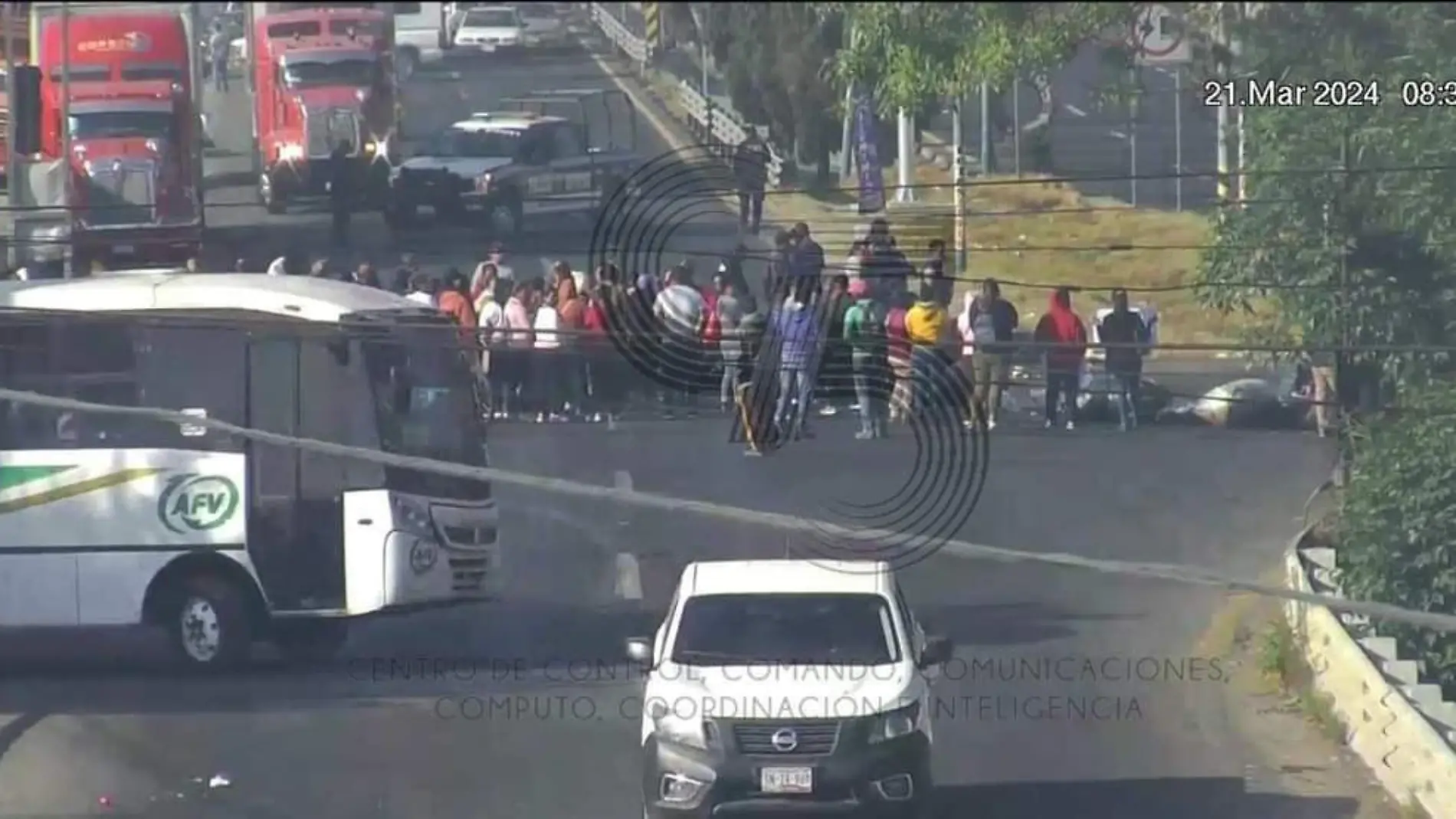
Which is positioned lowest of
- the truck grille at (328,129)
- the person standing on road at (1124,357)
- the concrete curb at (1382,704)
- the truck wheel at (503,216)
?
the concrete curb at (1382,704)

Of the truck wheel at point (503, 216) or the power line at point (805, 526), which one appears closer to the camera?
the power line at point (805, 526)

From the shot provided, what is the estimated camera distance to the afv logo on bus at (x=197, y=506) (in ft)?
65.2

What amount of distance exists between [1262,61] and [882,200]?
25.3ft

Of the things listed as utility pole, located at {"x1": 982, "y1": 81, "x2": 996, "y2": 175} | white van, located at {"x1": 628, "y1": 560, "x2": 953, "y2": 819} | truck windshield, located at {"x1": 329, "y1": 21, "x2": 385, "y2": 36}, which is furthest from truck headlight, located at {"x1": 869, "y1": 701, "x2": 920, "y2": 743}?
truck windshield, located at {"x1": 329, "y1": 21, "x2": 385, "y2": 36}

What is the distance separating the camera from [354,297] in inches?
794

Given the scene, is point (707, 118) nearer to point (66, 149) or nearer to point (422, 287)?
point (422, 287)

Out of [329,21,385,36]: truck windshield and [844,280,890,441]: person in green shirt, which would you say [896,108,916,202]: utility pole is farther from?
[329,21,385,36]: truck windshield

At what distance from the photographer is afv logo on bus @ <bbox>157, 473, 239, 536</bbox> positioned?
1988 centimetres

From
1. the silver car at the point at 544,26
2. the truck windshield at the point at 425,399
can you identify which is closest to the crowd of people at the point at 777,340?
the truck windshield at the point at 425,399

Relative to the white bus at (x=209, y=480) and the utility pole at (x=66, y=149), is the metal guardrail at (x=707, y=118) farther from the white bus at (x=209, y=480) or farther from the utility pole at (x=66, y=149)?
the utility pole at (x=66, y=149)

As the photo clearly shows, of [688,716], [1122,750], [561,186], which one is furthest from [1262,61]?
[561,186]

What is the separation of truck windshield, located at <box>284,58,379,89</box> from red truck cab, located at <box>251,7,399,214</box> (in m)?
0.01

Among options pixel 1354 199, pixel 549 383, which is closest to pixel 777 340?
pixel 549 383

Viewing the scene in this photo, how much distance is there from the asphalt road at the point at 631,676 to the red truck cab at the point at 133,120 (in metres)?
9.84
